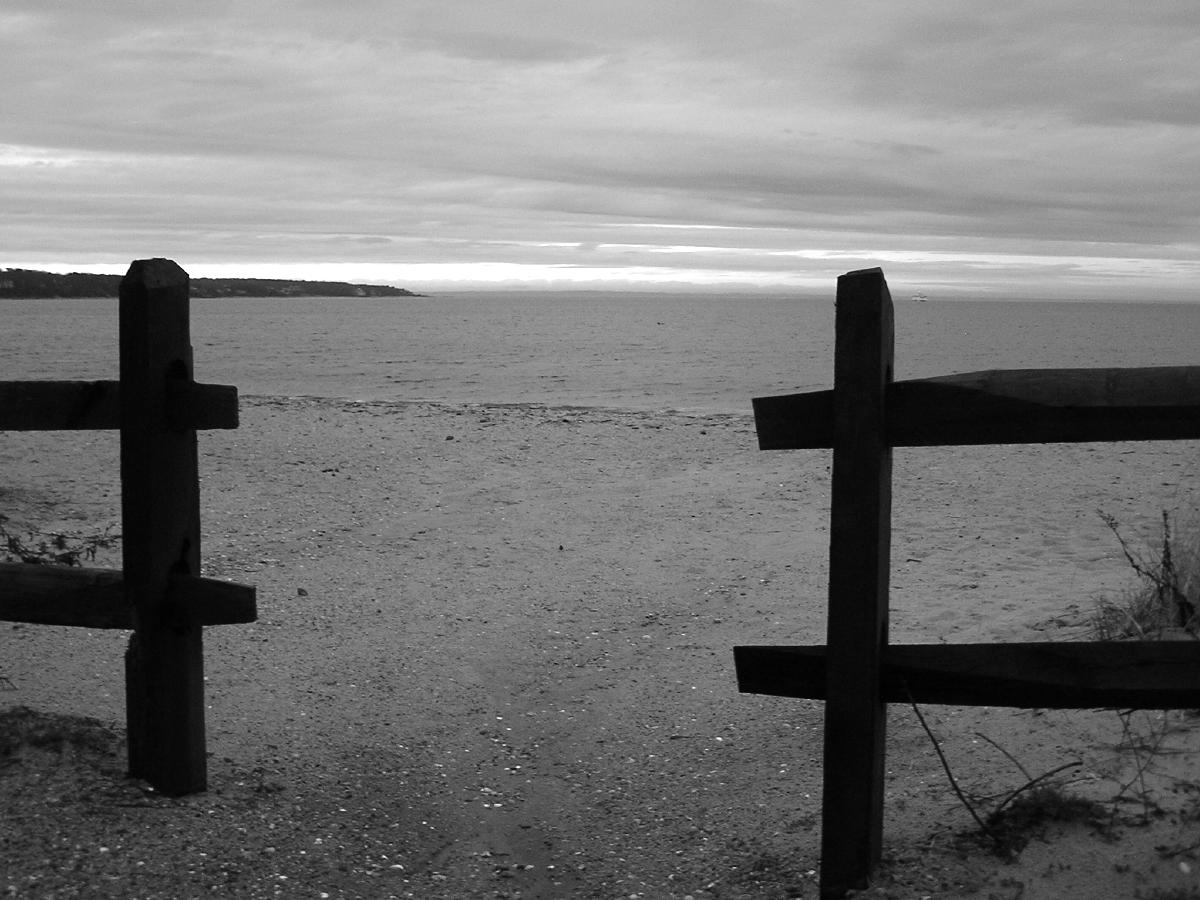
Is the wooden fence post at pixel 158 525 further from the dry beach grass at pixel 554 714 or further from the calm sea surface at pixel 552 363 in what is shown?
the calm sea surface at pixel 552 363

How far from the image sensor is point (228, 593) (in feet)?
12.3

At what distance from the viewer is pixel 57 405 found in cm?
382

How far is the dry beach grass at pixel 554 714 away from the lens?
3.72m

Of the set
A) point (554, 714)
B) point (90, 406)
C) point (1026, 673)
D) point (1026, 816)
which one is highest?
point (90, 406)

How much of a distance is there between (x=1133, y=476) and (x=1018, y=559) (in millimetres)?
5414

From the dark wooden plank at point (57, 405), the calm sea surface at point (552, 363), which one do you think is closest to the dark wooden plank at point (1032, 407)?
the dark wooden plank at point (57, 405)

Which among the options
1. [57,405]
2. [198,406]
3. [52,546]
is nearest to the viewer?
[198,406]

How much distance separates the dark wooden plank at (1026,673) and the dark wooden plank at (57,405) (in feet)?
7.41

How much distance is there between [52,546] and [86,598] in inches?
197

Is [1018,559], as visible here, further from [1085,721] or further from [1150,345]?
[1150,345]

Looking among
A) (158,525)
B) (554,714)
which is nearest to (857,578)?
(158,525)

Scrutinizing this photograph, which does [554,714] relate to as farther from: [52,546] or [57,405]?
[52,546]

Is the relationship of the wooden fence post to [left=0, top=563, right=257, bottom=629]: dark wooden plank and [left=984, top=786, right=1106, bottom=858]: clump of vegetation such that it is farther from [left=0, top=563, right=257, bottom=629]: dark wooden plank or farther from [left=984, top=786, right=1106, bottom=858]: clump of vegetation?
[left=984, top=786, right=1106, bottom=858]: clump of vegetation

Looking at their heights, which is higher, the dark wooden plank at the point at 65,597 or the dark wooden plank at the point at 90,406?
the dark wooden plank at the point at 90,406
